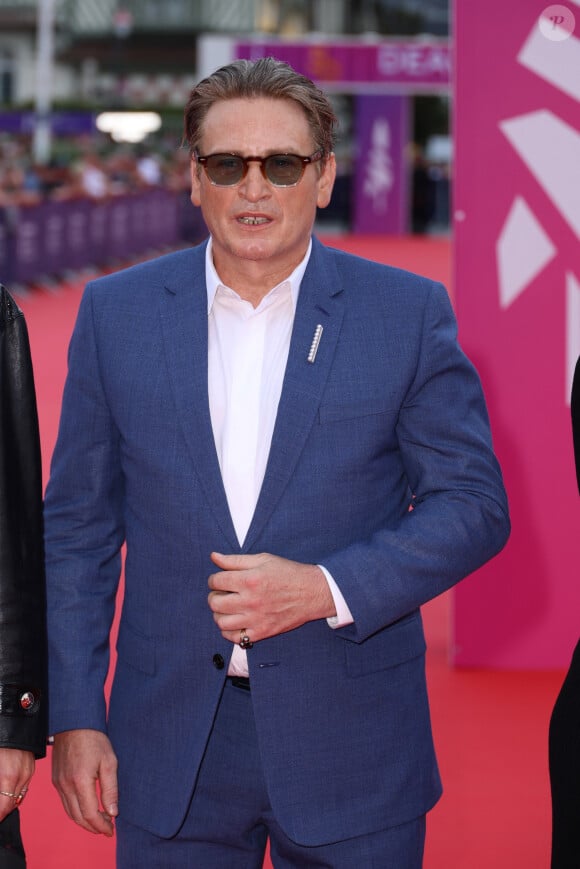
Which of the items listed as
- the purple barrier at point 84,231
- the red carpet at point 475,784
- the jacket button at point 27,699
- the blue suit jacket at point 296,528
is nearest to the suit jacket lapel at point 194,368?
the blue suit jacket at point 296,528

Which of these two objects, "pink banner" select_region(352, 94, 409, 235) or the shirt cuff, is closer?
the shirt cuff

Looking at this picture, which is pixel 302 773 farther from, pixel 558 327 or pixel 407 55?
pixel 407 55

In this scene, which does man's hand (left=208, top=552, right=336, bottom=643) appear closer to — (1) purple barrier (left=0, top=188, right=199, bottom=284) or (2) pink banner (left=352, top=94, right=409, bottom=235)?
(1) purple barrier (left=0, top=188, right=199, bottom=284)

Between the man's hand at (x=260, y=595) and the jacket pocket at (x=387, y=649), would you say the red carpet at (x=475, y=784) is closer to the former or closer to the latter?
the jacket pocket at (x=387, y=649)

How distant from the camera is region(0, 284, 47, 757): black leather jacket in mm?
2033

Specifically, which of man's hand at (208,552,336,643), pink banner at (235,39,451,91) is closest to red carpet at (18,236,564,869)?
man's hand at (208,552,336,643)

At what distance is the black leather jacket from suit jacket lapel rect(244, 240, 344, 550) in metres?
0.34

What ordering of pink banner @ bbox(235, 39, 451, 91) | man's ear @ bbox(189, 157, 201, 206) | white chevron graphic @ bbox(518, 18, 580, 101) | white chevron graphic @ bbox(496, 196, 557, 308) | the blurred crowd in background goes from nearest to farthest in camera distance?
man's ear @ bbox(189, 157, 201, 206) < white chevron graphic @ bbox(518, 18, 580, 101) < white chevron graphic @ bbox(496, 196, 557, 308) < the blurred crowd in background < pink banner @ bbox(235, 39, 451, 91)

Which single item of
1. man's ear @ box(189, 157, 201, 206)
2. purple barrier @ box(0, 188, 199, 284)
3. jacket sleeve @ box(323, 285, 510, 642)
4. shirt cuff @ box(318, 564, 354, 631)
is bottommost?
purple barrier @ box(0, 188, 199, 284)

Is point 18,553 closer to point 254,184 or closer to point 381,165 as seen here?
point 254,184

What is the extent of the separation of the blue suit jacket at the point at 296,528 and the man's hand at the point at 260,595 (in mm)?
71

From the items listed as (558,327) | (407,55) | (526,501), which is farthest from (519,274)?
(407,55)

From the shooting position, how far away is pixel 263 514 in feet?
→ 6.97

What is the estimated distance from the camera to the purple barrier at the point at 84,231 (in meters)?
15.0
